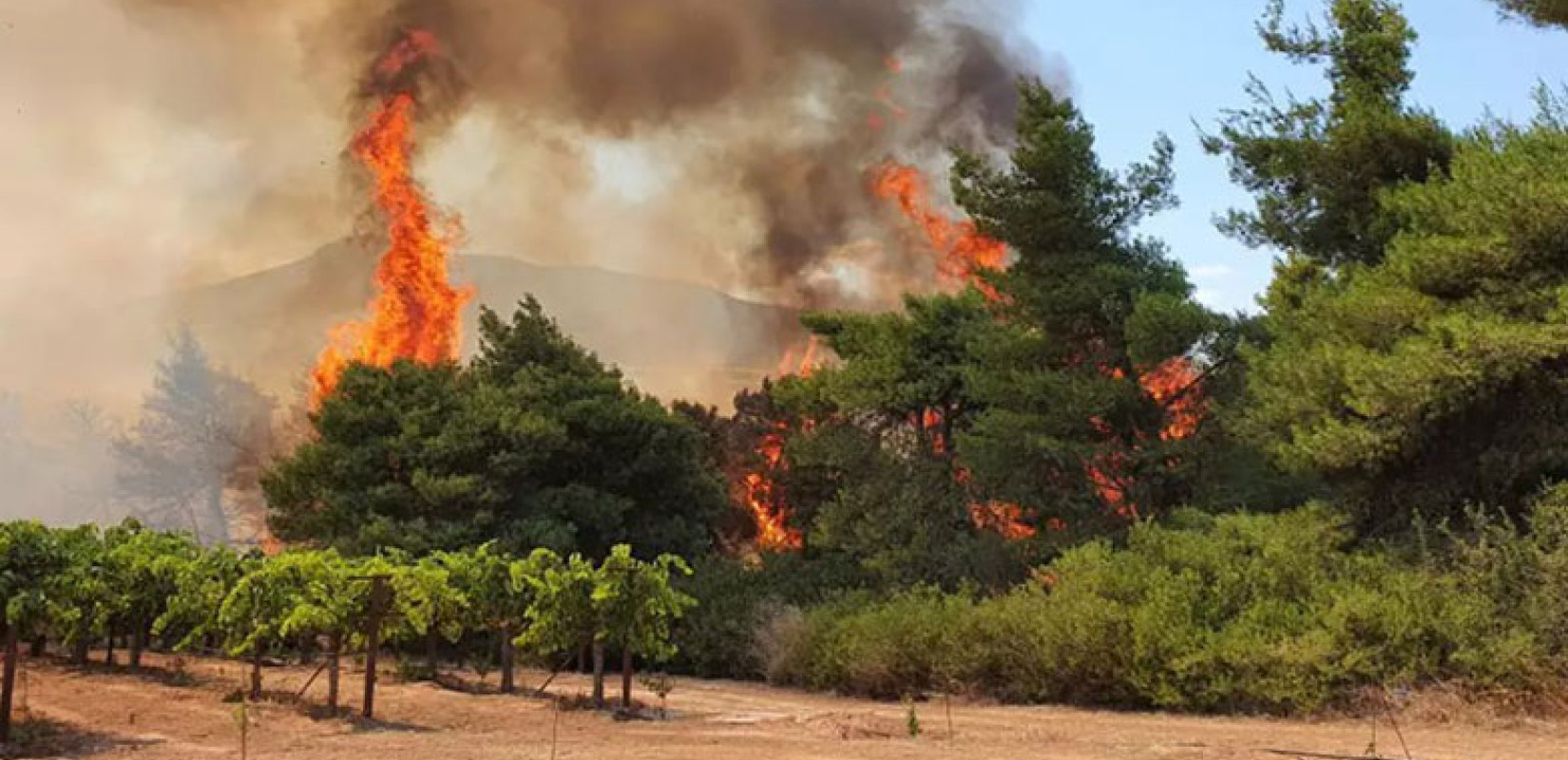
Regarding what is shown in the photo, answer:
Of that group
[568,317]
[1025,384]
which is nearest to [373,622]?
[1025,384]

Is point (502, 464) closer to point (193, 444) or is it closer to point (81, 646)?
point (81, 646)

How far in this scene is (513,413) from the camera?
109ft

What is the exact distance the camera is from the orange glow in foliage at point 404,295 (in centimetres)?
5653

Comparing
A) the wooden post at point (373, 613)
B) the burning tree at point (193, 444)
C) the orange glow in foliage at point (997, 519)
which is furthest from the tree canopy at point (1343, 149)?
the burning tree at point (193, 444)

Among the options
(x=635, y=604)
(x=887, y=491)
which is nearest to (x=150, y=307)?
(x=887, y=491)

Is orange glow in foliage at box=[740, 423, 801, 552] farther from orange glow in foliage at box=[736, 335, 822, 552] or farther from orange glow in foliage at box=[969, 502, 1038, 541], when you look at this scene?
orange glow in foliage at box=[969, 502, 1038, 541]

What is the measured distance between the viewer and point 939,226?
58969 millimetres

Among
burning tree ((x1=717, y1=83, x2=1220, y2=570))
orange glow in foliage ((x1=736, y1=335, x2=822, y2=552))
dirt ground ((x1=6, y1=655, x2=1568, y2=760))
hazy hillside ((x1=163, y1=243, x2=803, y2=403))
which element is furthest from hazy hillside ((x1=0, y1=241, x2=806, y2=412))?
dirt ground ((x1=6, y1=655, x2=1568, y2=760))

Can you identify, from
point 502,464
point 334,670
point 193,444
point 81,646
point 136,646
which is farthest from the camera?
point 193,444

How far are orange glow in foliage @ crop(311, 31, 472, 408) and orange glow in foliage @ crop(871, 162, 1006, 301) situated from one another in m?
24.2

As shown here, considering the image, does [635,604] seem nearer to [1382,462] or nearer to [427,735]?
[427,735]

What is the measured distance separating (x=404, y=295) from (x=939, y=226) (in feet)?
89.5

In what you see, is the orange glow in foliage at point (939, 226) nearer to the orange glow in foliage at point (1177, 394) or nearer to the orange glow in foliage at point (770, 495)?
the orange glow in foliage at point (770, 495)

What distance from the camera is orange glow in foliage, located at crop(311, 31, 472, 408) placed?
5653 cm
